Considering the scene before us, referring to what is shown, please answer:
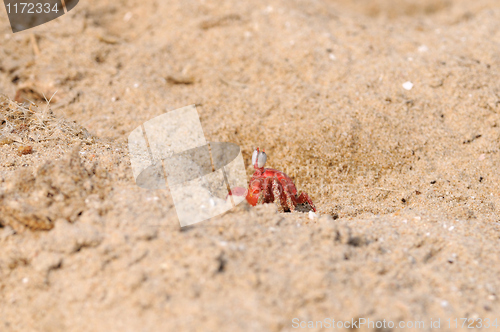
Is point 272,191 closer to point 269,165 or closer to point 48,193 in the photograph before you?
point 269,165

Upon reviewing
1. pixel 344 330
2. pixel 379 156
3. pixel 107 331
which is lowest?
pixel 379 156

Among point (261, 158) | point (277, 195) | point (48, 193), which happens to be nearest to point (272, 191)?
point (277, 195)

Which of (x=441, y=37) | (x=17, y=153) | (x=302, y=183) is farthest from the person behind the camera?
(x=441, y=37)

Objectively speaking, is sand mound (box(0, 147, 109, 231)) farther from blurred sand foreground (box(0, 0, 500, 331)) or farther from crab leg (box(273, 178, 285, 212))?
crab leg (box(273, 178, 285, 212))

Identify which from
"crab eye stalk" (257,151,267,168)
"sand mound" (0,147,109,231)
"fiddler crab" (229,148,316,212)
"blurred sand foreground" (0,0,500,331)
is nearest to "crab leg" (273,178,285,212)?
"fiddler crab" (229,148,316,212)

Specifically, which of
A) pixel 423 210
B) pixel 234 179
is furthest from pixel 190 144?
pixel 423 210

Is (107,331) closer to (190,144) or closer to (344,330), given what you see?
(344,330)

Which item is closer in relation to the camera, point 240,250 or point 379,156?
point 240,250

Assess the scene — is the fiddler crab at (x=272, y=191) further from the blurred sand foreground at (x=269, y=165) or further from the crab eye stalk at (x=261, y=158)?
the blurred sand foreground at (x=269, y=165)
